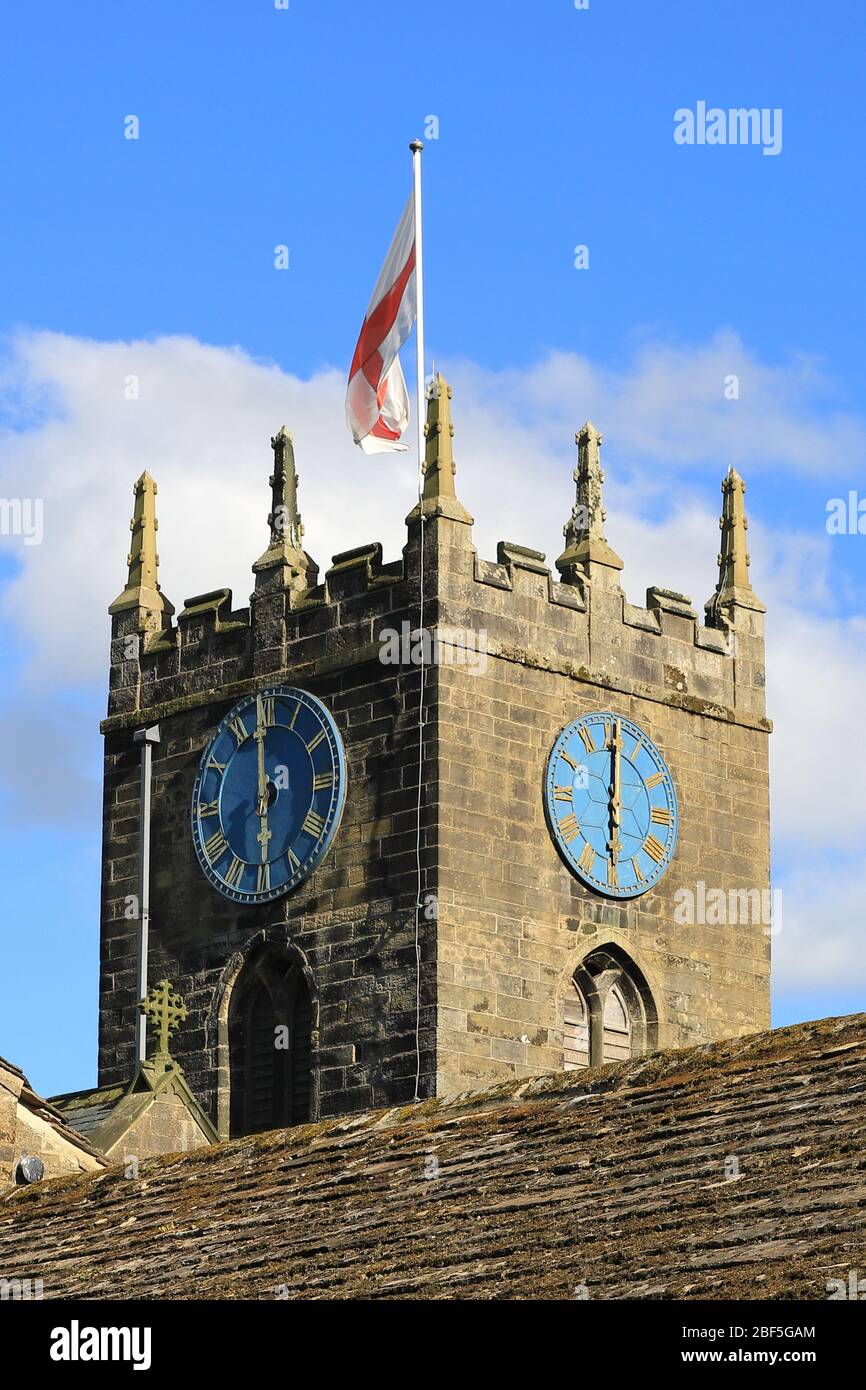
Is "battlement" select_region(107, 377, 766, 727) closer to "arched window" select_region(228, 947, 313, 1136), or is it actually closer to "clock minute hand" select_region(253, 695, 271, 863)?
"clock minute hand" select_region(253, 695, 271, 863)

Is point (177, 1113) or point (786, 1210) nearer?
point (786, 1210)

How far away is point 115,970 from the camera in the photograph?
44812 mm

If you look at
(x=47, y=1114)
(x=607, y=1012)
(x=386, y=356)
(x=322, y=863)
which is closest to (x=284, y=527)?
(x=386, y=356)

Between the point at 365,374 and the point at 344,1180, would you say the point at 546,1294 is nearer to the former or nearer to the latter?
the point at 344,1180

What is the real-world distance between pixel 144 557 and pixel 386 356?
4.61 m

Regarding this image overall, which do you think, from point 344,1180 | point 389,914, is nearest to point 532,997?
point 389,914

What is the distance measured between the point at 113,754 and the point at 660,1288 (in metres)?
30.2

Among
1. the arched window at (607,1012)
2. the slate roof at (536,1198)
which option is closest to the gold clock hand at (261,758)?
the arched window at (607,1012)

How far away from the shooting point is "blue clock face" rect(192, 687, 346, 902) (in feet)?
139

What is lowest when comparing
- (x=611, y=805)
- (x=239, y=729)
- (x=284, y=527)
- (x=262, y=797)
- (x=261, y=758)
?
(x=611, y=805)

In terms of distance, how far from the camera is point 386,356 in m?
43.6

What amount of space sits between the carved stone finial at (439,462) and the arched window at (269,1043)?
5204mm

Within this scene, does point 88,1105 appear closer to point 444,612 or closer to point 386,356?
point 444,612
